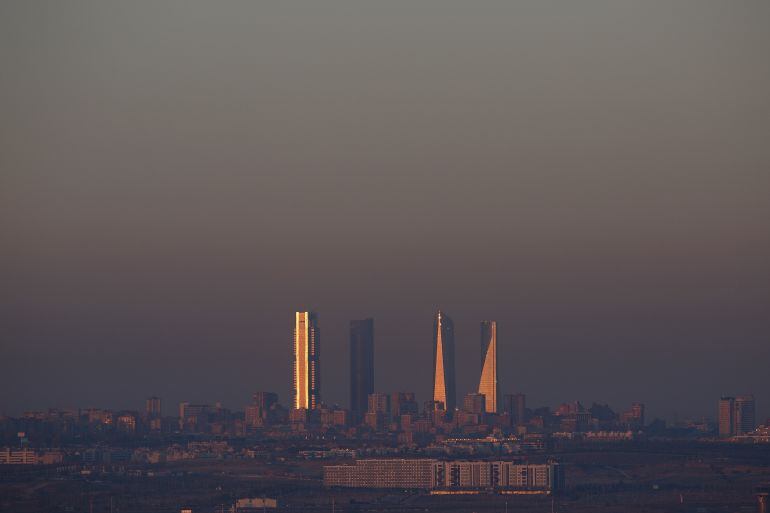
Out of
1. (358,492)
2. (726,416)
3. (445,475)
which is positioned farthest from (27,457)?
(726,416)

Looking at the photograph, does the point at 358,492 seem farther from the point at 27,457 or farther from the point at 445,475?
the point at 27,457

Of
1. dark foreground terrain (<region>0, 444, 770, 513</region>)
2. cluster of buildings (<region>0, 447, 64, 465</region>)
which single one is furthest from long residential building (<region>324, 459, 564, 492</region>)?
cluster of buildings (<region>0, 447, 64, 465</region>)

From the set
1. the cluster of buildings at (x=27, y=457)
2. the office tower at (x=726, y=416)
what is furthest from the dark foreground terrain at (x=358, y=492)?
the office tower at (x=726, y=416)

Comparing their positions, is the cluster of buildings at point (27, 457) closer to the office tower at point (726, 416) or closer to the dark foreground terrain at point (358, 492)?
the dark foreground terrain at point (358, 492)

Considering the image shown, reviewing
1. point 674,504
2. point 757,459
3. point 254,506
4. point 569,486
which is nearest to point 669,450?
point 757,459

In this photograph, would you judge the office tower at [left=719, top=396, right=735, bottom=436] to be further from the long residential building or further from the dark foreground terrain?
the long residential building

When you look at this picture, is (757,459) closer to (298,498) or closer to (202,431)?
(298,498)
